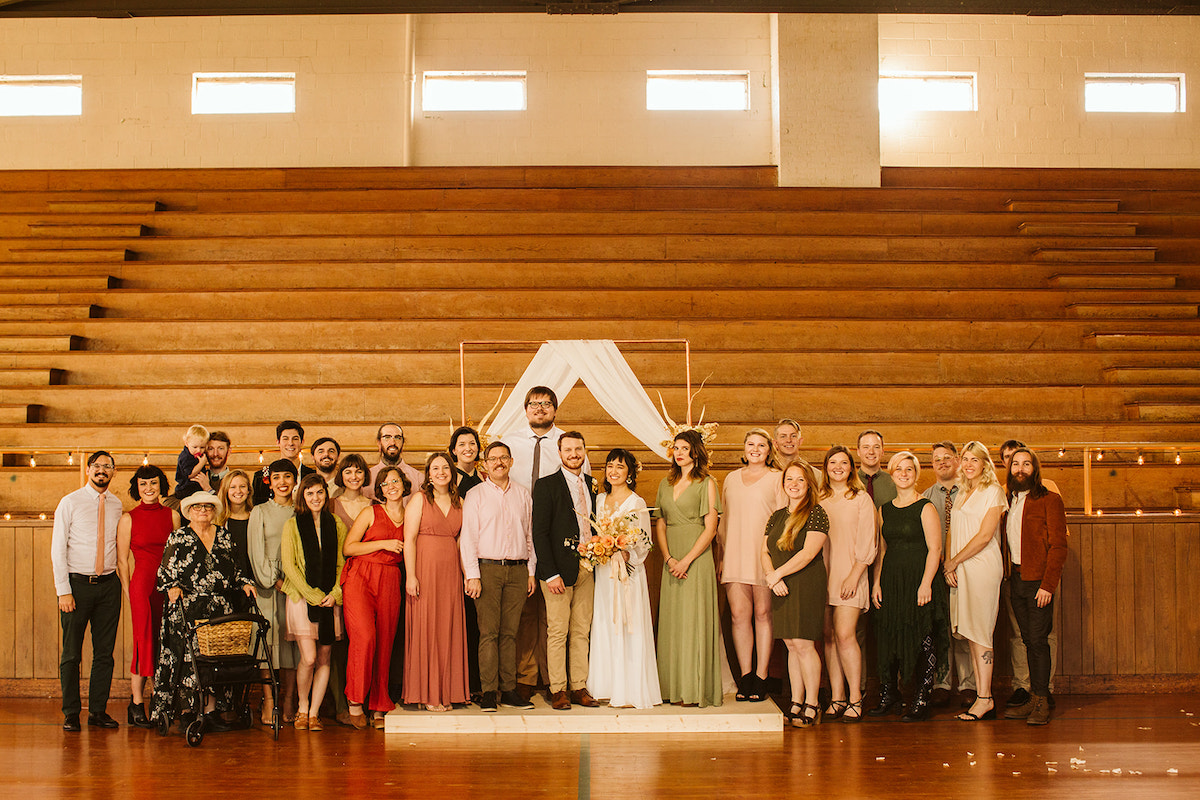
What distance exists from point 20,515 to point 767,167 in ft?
24.6

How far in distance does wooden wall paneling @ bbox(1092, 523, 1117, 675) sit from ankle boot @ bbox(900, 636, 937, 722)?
1295 mm

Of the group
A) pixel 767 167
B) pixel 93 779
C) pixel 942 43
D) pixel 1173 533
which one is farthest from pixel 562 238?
pixel 93 779

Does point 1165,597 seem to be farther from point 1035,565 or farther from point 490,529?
point 490,529

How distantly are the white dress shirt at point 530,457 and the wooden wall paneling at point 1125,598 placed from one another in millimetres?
3253

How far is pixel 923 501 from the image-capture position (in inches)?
222

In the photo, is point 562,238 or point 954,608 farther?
point 562,238

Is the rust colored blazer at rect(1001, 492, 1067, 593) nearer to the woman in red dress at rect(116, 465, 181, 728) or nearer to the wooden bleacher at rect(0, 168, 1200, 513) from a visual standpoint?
the wooden bleacher at rect(0, 168, 1200, 513)

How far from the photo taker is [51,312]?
9406mm

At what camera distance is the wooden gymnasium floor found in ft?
14.3

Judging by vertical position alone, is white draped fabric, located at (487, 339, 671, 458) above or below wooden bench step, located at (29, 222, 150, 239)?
below

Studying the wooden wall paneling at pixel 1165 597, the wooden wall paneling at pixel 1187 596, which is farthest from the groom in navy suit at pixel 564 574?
the wooden wall paneling at pixel 1187 596

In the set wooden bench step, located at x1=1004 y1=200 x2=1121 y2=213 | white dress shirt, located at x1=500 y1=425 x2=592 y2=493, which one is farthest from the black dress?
wooden bench step, located at x1=1004 y1=200 x2=1121 y2=213

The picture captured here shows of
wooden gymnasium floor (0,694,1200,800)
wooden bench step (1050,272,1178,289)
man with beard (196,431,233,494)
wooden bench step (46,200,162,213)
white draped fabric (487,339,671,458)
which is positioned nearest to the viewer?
wooden gymnasium floor (0,694,1200,800)

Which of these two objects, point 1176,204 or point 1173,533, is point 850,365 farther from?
point 1176,204
